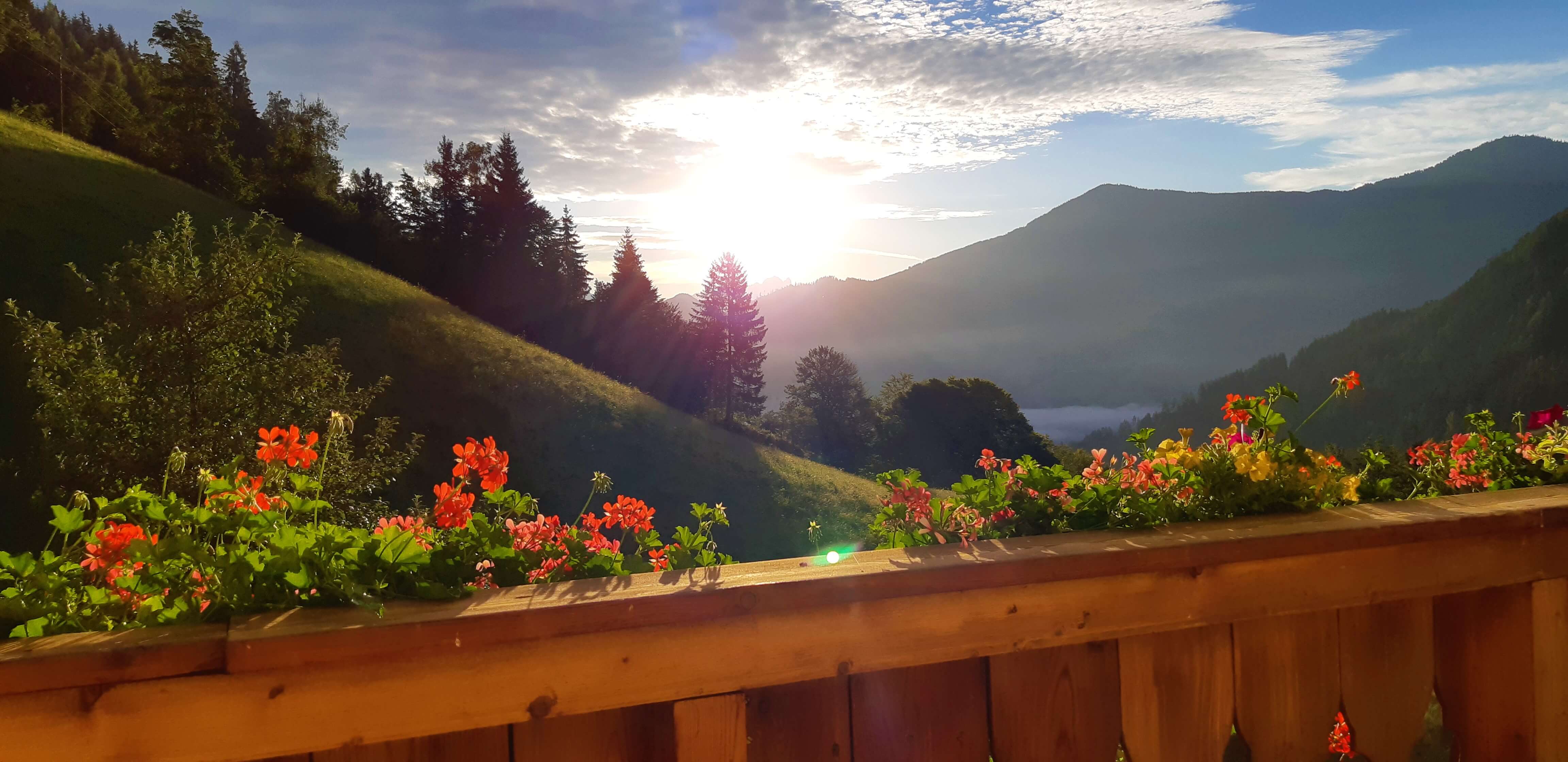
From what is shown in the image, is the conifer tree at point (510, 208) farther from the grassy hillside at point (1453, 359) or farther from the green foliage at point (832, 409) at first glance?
the grassy hillside at point (1453, 359)

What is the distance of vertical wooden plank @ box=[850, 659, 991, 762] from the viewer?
110 cm

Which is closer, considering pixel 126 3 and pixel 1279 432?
pixel 1279 432

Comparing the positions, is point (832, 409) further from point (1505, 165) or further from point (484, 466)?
point (1505, 165)

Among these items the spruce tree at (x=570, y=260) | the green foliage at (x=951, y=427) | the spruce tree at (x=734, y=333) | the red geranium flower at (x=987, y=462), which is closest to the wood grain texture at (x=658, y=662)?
the red geranium flower at (x=987, y=462)

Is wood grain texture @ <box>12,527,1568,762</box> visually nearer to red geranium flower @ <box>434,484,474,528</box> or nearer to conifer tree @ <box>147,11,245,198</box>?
red geranium flower @ <box>434,484,474,528</box>

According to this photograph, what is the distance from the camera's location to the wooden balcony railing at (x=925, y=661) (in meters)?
0.84

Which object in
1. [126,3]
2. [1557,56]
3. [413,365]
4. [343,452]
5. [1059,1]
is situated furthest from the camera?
[126,3]

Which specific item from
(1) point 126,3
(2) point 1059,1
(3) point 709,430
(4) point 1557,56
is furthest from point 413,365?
(4) point 1557,56

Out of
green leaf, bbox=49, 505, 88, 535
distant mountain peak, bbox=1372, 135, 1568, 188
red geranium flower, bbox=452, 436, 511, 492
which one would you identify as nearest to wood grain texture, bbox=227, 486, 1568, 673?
green leaf, bbox=49, 505, 88, 535

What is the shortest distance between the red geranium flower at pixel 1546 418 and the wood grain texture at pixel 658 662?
108 cm

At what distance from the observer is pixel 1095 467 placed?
1.67 metres

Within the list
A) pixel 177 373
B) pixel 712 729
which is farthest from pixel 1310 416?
pixel 177 373

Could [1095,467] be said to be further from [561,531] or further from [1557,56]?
[1557,56]

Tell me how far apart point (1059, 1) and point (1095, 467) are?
2845 mm
